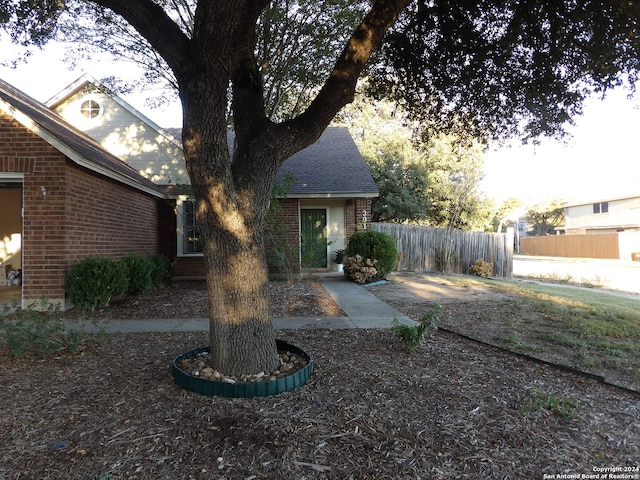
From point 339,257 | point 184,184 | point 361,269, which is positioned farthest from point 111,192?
point 339,257

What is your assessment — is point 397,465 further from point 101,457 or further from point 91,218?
point 91,218

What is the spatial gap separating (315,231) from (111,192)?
6632mm

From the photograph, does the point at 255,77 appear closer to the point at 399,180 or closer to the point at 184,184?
the point at 184,184

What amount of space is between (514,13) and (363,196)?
24.8ft

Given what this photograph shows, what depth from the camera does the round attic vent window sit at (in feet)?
42.1

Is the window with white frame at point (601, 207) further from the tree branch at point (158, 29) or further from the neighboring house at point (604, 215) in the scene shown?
the tree branch at point (158, 29)

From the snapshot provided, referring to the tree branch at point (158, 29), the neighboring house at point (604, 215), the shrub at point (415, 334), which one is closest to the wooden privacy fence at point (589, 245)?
the neighboring house at point (604, 215)

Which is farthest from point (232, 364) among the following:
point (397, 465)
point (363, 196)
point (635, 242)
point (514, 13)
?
point (635, 242)

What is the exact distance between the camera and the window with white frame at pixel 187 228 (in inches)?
520

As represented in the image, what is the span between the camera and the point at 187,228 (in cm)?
1336

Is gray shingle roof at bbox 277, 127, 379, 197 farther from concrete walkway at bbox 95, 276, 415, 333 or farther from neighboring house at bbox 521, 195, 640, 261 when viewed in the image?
neighboring house at bbox 521, 195, 640, 261

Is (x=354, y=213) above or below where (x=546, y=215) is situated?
below

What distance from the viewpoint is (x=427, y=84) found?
7.05m

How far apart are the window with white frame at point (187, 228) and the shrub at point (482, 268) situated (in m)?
10.3
